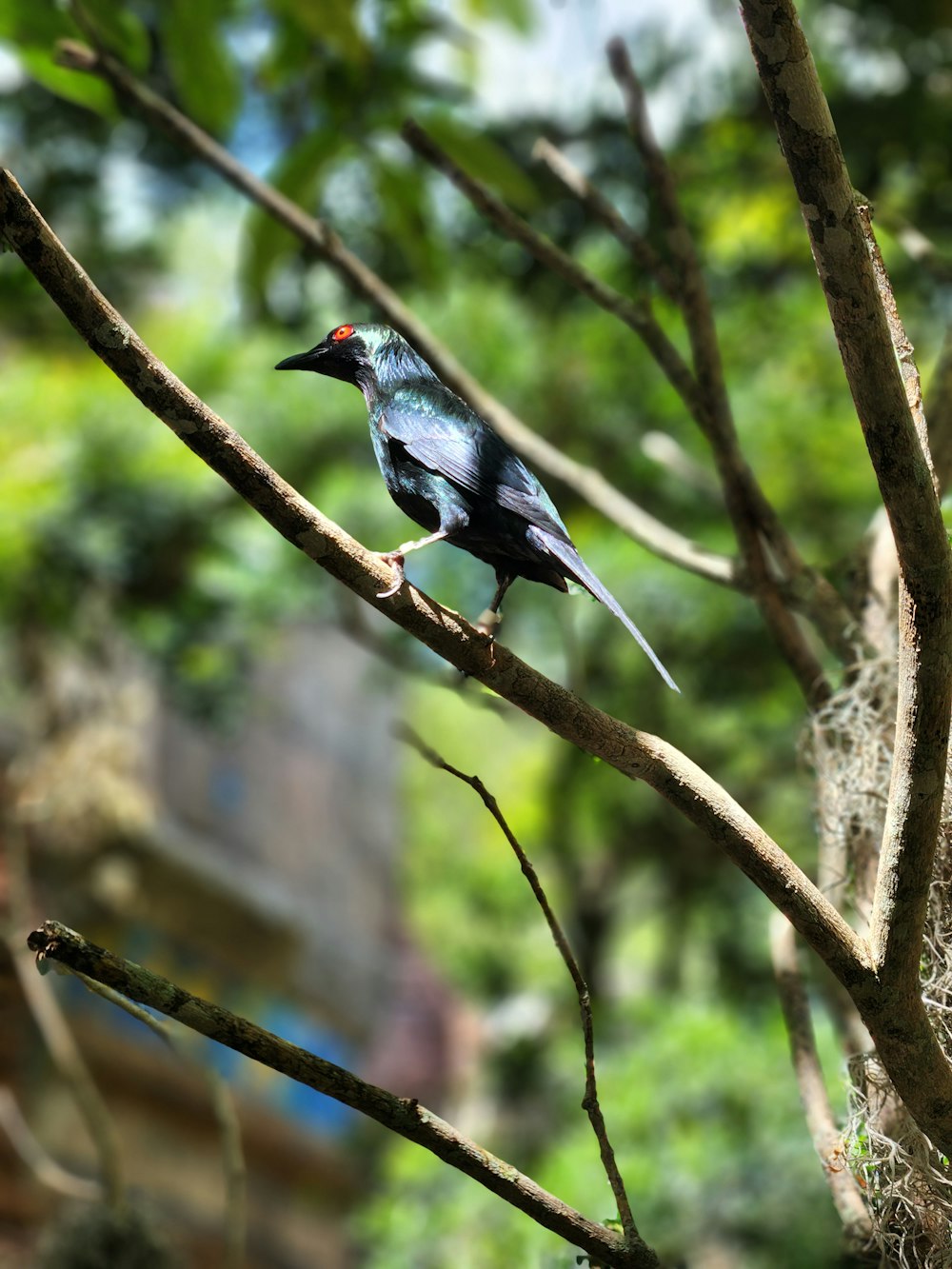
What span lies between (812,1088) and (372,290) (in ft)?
3.97

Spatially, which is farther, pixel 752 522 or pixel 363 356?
pixel 752 522

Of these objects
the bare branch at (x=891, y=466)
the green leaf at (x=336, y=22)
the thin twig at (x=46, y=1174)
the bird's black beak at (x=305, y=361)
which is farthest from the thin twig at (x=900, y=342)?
the thin twig at (x=46, y=1174)

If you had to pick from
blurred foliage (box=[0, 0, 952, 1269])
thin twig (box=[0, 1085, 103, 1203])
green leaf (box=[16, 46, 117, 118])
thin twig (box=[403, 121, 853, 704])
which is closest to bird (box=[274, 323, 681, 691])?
thin twig (box=[403, 121, 853, 704])

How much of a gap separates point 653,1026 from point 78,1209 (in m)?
2.36

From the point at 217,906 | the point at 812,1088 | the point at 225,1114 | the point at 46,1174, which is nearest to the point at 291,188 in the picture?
the point at 225,1114

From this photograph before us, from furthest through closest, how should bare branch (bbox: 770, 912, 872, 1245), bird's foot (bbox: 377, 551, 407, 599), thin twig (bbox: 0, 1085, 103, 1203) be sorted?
thin twig (bbox: 0, 1085, 103, 1203) < bare branch (bbox: 770, 912, 872, 1245) < bird's foot (bbox: 377, 551, 407, 599)

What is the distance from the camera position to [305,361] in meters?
1.42

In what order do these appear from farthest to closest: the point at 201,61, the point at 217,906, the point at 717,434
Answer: the point at 217,906 → the point at 201,61 → the point at 717,434

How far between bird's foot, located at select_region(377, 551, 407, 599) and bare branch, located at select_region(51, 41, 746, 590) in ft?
2.33

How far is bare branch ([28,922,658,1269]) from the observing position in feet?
3.10

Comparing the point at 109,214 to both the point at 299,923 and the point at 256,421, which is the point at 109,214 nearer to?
the point at 256,421

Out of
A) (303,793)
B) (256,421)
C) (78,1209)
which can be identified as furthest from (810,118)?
(303,793)

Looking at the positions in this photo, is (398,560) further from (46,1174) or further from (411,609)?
(46,1174)

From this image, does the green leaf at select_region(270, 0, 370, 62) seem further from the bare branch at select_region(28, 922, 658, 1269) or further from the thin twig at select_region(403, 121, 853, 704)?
the bare branch at select_region(28, 922, 658, 1269)
